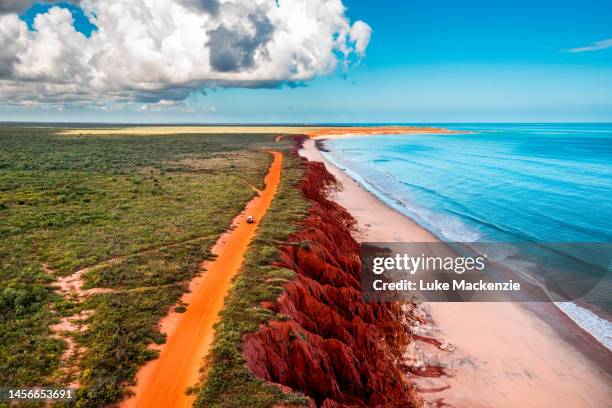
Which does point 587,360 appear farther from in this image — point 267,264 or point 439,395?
point 267,264

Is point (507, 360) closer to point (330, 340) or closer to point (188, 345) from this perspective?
point (330, 340)

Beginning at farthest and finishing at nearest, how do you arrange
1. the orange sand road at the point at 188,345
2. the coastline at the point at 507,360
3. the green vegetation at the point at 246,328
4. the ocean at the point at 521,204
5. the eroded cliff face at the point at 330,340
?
the ocean at the point at 521,204 → the coastline at the point at 507,360 → the eroded cliff face at the point at 330,340 → the orange sand road at the point at 188,345 → the green vegetation at the point at 246,328

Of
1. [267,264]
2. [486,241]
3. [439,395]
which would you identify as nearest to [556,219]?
[486,241]

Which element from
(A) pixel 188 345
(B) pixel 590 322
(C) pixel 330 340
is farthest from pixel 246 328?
(B) pixel 590 322

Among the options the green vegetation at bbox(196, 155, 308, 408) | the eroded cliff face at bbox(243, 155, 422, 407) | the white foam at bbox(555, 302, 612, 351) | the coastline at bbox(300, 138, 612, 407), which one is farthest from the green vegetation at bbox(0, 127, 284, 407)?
the white foam at bbox(555, 302, 612, 351)

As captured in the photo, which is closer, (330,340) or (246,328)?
(246,328)

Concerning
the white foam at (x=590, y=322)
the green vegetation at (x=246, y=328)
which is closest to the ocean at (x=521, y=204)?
the white foam at (x=590, y=322)

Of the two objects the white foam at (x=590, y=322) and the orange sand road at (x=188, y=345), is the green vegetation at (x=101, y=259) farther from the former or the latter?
the white foam at (x=590, y=322)
